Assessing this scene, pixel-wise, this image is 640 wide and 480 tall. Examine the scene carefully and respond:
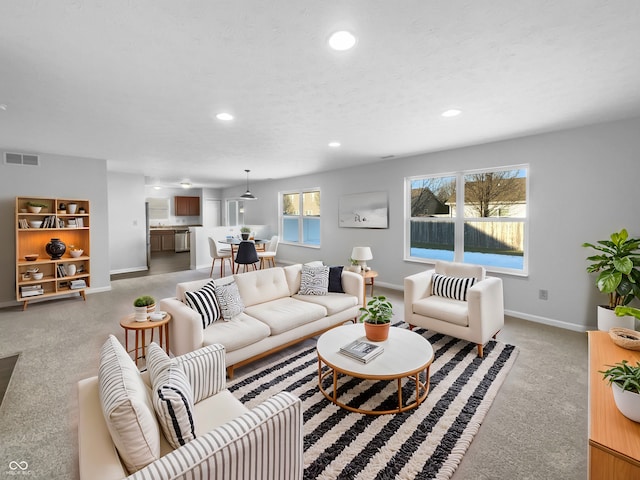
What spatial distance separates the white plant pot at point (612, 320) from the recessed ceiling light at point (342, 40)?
353 centimetres

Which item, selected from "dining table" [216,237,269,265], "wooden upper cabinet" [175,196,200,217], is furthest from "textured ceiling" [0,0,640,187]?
"wooden upper cabinet" [175,196,200,217]

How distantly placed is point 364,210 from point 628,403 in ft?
16.6

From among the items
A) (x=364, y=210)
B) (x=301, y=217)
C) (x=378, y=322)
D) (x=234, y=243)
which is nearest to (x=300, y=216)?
(x=301, y=217)

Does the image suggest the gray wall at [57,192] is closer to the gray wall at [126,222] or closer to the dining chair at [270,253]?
the gray wall at [126,222]

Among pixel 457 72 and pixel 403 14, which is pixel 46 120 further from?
pixel 457 72

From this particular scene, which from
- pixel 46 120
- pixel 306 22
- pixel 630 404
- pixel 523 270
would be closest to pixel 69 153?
pixel 46 120

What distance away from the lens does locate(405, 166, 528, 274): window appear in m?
4.23

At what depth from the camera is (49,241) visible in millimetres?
5008

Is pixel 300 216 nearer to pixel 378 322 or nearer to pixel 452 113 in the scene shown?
pixel 452 113

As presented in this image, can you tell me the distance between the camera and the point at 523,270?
4137 mm

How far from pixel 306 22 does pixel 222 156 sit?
13.3 ft

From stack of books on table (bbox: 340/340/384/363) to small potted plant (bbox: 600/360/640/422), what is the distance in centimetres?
131

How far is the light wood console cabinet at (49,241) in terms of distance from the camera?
181 inches

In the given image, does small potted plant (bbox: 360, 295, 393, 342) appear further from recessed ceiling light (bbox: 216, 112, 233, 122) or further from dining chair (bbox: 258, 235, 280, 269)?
dining chair (bbox: 258, 235, 280, 269)
